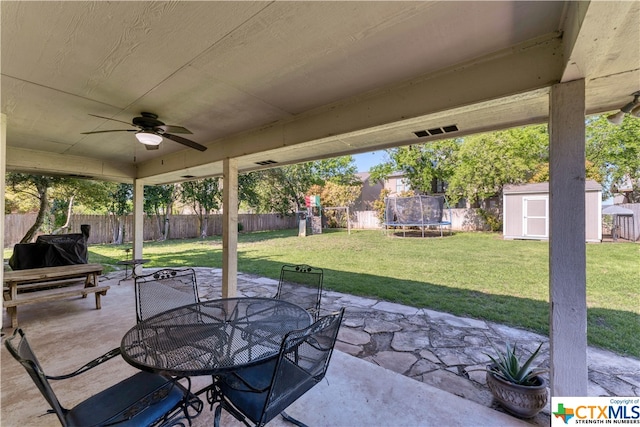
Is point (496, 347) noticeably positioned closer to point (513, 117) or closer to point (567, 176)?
point (567, 176)

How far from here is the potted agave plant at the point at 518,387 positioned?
1.79 metres

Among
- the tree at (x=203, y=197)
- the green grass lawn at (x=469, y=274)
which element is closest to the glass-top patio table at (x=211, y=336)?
the green grass lawn at (x=469, y=274)

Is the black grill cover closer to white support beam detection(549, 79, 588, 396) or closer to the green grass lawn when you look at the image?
the green grass lawn

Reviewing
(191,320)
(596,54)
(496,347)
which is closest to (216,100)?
(191,320)

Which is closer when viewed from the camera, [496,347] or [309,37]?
[309,37]

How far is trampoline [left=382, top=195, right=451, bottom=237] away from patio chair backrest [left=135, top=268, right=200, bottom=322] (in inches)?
423

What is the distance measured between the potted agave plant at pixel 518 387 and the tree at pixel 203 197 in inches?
514

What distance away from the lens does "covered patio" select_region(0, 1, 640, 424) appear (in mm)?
1458

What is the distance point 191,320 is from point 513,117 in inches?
129

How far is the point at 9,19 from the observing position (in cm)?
151

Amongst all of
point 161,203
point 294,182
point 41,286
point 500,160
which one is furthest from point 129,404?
point 294,182

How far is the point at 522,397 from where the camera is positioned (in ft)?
5.90

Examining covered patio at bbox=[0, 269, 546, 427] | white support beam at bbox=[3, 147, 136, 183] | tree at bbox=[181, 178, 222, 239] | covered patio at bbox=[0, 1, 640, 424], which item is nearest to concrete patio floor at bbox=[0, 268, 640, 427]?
covered patio at bbox=[0, 269, 546, 427]

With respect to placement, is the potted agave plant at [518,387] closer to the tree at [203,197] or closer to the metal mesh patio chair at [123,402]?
the metal mesh patio chair at [123,402]
